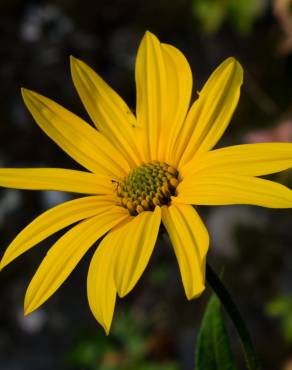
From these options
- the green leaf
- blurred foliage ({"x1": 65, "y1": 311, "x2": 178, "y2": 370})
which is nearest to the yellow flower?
the green leaf

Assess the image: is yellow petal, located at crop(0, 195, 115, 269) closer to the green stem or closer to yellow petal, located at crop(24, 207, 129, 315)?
yellow petal, located at crop(24, 207, 129, 315)

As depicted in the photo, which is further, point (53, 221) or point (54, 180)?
point (54, 180)

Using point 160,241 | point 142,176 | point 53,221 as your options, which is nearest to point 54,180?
point 53,221

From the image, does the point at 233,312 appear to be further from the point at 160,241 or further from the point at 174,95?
the point at 160,241

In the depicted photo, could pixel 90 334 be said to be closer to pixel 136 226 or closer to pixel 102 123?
pixel 102 123

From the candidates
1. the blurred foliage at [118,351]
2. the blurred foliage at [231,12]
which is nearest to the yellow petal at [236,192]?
the blurred foliage at [118,351]

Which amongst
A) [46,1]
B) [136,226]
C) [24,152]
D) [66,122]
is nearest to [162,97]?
[66,122]

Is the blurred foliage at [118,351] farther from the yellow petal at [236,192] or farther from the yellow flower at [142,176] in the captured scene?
the yellow petal at [236,192]

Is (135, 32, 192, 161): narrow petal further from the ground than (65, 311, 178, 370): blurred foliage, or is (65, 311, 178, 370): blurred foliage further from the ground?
(135, 32, 192, 161): narrow petal
